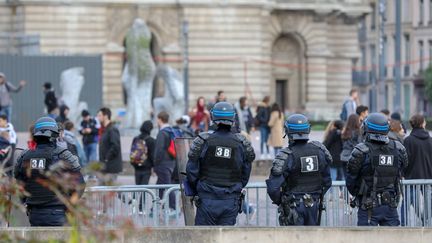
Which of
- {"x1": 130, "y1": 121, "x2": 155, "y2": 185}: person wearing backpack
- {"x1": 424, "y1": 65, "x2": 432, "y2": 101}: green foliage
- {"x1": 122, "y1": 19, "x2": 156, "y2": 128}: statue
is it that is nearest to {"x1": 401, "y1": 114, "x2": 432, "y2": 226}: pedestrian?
{"x1": 130, "y1": 121, "x2": 155, "y2": 185}: person wearing backpack

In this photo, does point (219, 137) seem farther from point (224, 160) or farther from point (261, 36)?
point (261, 36)

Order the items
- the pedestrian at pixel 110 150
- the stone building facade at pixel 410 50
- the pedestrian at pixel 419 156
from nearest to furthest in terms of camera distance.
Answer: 1. the pedestrian at pixel 419 156
2. the pedestrian at pixel 110 150
3. the stone building facade at pixel 410 50

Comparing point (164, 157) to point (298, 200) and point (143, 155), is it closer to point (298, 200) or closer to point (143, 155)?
point (143, 155)

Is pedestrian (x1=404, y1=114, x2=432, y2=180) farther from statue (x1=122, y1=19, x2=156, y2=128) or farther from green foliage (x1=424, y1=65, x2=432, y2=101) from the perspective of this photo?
green foliage (x1=424, y1=65, x2=432, y2=101)

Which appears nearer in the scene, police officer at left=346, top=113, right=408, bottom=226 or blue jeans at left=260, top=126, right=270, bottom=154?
police officer at left=346, top=113, right=408, bottom=226

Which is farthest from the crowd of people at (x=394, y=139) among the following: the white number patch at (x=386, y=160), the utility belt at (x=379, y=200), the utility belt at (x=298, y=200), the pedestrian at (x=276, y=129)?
the pedestrian at (x=276, y=129)

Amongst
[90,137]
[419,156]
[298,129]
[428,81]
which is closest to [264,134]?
[90,137]

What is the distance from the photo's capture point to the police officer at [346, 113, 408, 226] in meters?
18.1

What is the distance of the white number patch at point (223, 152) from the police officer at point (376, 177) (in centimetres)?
129

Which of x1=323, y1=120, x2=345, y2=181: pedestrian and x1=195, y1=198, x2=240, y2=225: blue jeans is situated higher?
x1=323, y1=120, x2=345, y2=181: pedestrian

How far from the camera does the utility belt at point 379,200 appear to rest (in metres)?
18.0

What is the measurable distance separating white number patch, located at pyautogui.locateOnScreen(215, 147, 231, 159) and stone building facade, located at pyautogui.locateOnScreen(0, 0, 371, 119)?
5356cm

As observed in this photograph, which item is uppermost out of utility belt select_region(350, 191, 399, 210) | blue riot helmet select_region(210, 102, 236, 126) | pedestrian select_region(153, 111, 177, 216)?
blue riot helmet select_region(210, 102, 236, 126)

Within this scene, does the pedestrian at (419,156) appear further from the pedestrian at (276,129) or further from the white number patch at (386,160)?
the pedestrian at (276,129)
